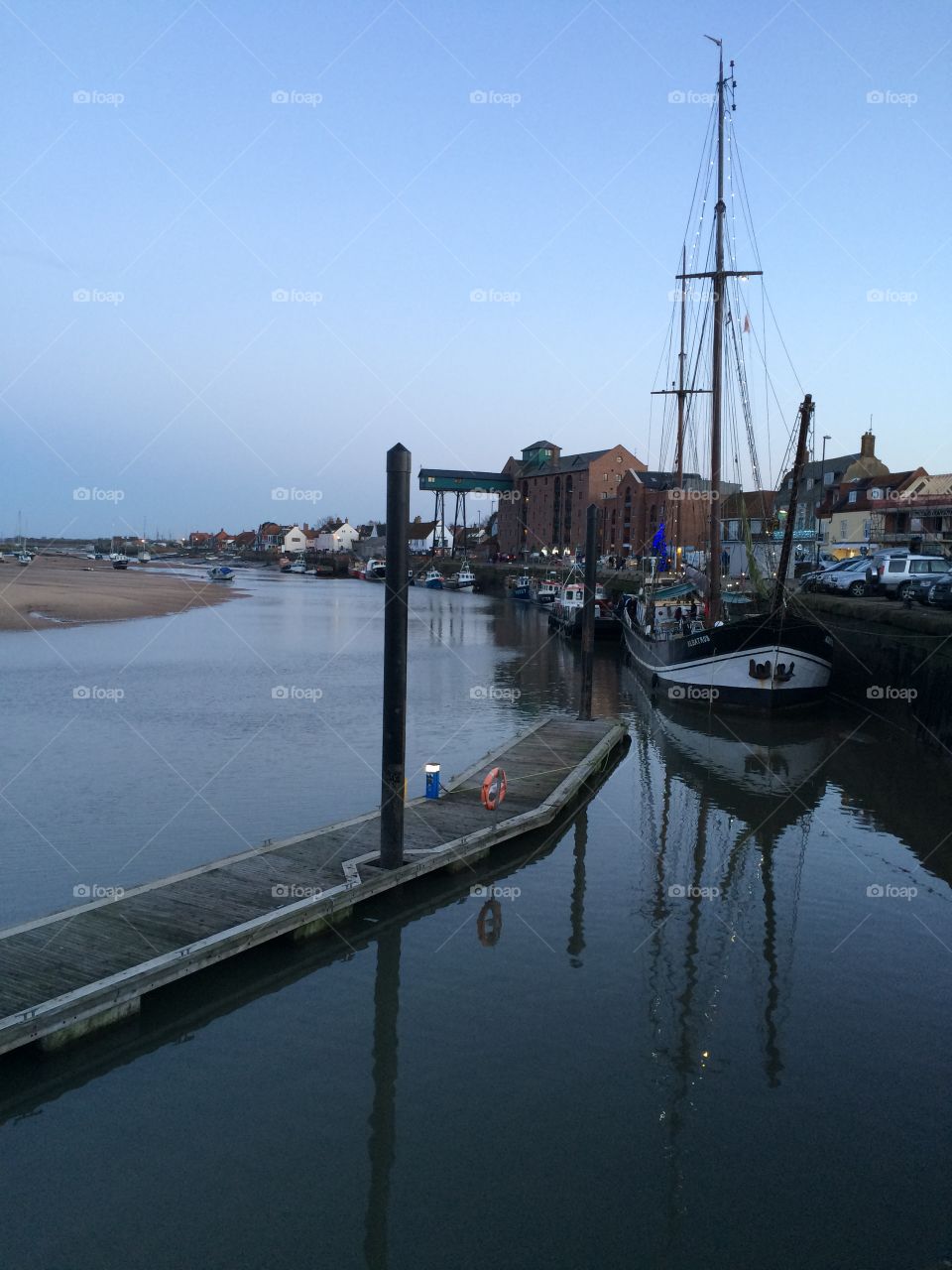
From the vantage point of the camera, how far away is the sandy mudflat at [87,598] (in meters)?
56.2

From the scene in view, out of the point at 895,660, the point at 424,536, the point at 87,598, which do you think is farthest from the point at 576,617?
the point at 424,536

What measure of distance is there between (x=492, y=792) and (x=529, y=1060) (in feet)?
24.8

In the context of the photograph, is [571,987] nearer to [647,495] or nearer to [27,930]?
[27,930]

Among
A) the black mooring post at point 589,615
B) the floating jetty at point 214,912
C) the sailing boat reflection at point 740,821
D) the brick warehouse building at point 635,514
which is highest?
the brick warehouse building at point 635,514

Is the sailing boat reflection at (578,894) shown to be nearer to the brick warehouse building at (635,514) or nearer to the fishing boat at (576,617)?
the fishing boat at (576,617)

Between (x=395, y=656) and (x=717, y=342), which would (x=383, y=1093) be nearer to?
(x=395, y=656)

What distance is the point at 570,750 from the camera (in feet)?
71.9

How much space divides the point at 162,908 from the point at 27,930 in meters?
1.49

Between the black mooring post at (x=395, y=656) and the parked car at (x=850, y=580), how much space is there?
1253 inches

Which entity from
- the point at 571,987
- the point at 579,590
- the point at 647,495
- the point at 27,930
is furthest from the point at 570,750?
the point at 647,495

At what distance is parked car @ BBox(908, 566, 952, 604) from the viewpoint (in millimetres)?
31681

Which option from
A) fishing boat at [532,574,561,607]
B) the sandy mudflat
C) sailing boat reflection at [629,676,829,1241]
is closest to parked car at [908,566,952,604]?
sailing boat reflection at [629,676,829,1241]

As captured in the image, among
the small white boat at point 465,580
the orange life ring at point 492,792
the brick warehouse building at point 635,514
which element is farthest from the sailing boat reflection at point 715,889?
the small white boat at point 465,580

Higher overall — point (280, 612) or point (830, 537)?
point (830, 537)
